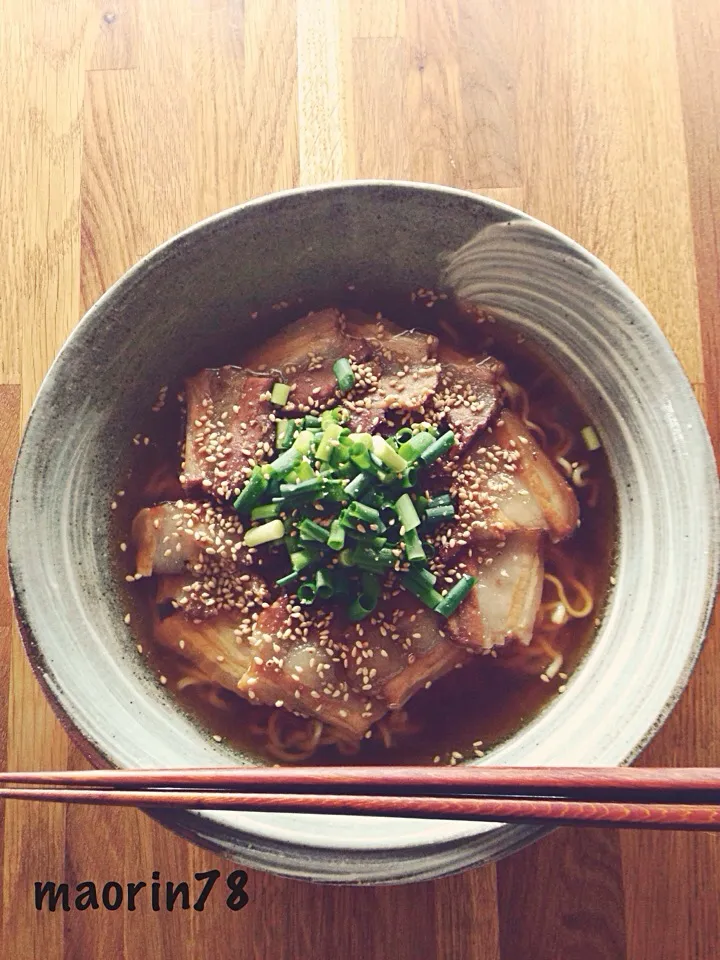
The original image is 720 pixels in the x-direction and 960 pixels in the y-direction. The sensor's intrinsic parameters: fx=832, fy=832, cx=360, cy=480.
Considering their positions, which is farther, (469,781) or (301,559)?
(301,559)

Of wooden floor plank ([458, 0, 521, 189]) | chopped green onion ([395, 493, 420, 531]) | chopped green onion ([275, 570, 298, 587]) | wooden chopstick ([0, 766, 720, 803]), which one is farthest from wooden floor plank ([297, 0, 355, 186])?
wooden chopstick ([0, 766, 720, 803])

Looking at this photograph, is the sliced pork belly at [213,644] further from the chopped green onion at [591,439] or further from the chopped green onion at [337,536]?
the chopped green onion at [591,439]

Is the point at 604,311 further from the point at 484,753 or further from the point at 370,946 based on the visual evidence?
the point at 370,946

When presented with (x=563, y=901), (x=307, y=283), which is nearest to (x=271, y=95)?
(x=307, y=283)

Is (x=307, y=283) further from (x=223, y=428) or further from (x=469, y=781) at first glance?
(x=469, y=781)

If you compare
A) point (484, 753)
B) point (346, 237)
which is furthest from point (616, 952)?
point (346, 237)

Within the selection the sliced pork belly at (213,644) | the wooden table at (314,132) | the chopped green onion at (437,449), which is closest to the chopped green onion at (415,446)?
the chopped green onion at (437,449)
